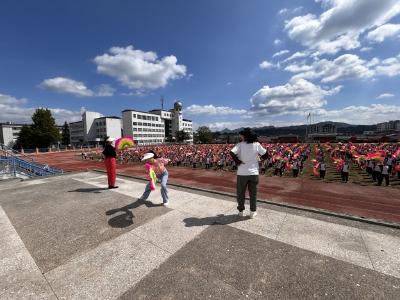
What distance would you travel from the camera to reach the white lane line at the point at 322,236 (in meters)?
2.90

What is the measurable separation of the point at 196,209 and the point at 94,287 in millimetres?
2826

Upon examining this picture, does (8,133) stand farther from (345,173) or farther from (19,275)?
(345,173)

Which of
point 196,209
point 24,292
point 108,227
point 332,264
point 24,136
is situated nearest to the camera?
point 24,292

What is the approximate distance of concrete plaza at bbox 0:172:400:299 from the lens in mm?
2357

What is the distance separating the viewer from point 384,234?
364cm

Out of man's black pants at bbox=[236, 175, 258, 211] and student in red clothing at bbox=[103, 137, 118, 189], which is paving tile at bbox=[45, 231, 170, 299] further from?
student in red clothing at bbox=[103, 137, 118, 189]

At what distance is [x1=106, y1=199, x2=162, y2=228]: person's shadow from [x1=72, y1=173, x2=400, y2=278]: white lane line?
2.92 ft

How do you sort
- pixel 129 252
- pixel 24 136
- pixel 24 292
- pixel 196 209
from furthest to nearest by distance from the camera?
1. pixel 24 136
2. pixel 196 209
3. pixel 129 252
4. pixel 24 292

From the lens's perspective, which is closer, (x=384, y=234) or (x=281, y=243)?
(x=281, y=243)

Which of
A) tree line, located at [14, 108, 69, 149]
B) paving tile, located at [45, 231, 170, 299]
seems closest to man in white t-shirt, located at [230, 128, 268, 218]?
paving tile, located at [45, 231, 170, 299]

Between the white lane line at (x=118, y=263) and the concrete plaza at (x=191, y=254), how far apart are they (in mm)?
14

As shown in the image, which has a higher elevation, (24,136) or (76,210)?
(24,136)

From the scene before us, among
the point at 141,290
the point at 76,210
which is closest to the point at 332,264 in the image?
the point at 141,290

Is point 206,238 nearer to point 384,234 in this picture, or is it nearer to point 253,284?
point 253,284
